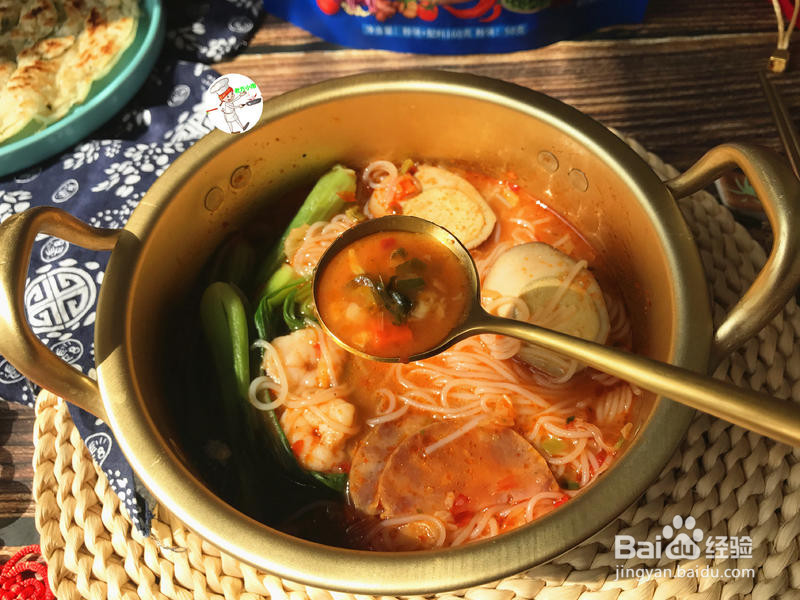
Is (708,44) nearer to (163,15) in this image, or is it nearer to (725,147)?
(725,147)

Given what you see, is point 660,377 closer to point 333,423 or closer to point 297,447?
point 333,423

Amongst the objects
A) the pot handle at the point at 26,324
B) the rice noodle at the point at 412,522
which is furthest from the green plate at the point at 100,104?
the rice noodle at the point at 412,522

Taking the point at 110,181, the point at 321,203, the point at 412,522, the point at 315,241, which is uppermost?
the point at 321,203

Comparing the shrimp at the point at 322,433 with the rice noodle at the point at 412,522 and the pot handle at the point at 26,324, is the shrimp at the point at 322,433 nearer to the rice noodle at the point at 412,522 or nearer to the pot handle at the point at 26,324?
the rice noodle at the point at 412,522

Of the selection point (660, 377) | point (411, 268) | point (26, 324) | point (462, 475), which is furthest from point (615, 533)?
point (26, 324)

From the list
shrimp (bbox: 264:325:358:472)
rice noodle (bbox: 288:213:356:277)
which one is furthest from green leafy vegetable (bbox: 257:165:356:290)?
shrimp (bbox: 264:325:358:472)

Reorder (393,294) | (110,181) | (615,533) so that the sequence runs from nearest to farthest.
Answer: (615,533)
(393,294)
(110,181)
